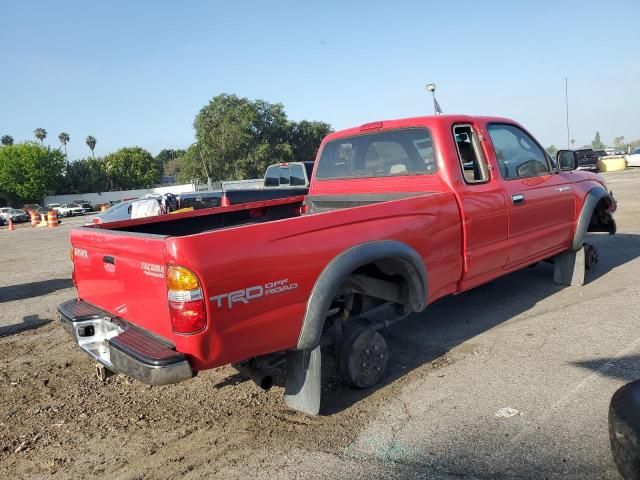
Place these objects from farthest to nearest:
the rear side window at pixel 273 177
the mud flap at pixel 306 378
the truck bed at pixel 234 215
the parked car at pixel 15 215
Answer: the parked car at pixel 15 215 < the rear side window at pixel 273 177 < the truck bed at pixel 234 215 < the mud flap at pixel 306 378

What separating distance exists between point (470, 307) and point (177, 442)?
11.3 feet

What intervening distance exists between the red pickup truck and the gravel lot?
36 cm

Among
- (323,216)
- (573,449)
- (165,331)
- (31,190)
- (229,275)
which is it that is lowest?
(573,449)

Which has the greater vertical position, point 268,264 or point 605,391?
point 268,264

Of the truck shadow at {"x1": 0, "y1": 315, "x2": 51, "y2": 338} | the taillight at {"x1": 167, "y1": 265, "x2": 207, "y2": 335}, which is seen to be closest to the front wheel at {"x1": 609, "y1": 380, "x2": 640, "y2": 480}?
the taillight at {"x1": 167, "y1": 265, "x2": 207, "y2": 335}

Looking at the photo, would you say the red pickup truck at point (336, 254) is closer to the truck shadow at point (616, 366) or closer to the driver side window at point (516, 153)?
the driver side window at point (516, 153)

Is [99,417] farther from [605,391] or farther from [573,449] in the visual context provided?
[605,391]

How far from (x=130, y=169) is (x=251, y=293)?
7453 cm

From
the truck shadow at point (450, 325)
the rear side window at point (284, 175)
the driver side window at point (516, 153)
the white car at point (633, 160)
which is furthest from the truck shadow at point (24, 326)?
the white car at point (633, 160)

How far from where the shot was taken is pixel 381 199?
4.41 meters

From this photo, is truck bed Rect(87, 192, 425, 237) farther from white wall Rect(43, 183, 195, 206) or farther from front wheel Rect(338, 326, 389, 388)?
white wall Rect(43, 183, 195, 206)

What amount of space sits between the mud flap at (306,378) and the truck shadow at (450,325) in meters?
0.24

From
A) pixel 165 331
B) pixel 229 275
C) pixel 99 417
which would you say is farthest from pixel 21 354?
pixel 229 275

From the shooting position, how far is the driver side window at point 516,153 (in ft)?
15.3
